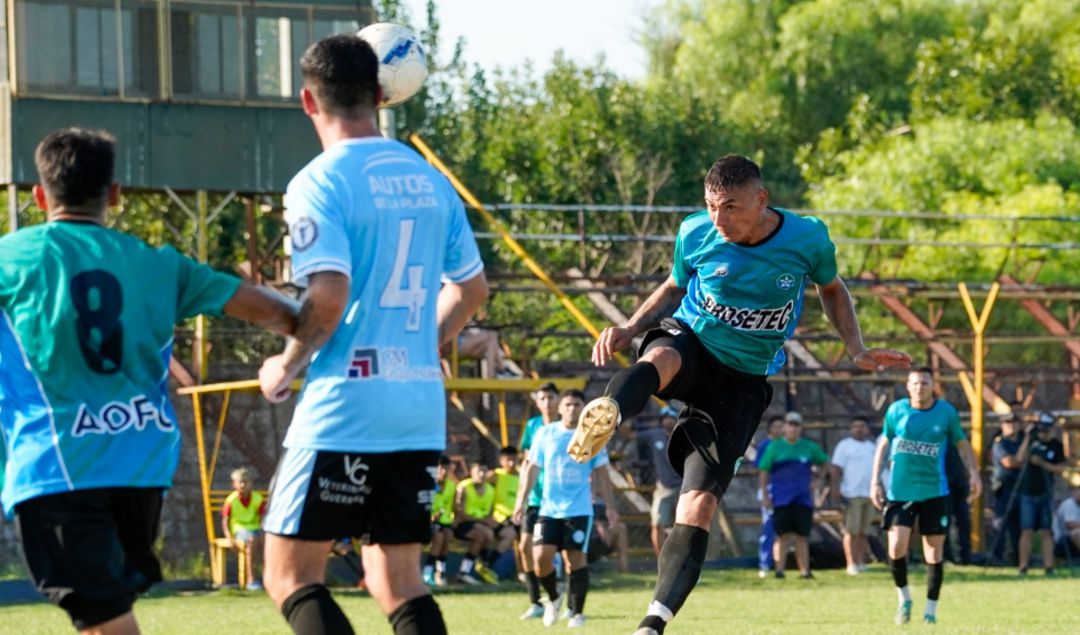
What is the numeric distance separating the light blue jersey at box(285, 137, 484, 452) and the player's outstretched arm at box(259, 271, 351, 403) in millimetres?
46

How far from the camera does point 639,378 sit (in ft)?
26.0

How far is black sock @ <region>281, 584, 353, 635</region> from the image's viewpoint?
550cm

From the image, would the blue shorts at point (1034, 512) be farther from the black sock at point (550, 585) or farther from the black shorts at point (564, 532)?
the black sock at point (550, 585)

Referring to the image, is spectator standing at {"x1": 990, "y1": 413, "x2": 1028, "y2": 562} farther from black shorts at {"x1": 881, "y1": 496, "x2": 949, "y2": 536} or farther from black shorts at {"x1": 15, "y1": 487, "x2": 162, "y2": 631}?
black shorts at {"x1": 15, "y1": 487, "x2": 162, "y2": 631}

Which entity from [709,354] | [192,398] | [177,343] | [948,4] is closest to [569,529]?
[709,354]

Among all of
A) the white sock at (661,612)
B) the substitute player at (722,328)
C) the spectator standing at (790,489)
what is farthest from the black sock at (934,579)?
the spectator standing at (790,489)

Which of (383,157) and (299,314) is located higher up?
(383,157)

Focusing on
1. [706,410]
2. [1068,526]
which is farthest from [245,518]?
[706,410]

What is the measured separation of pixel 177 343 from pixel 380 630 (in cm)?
1595

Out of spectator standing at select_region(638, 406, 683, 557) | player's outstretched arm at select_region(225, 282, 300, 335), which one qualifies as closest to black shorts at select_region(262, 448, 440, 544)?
player's outstretched arm at select_region(225, 282, 300, 335)

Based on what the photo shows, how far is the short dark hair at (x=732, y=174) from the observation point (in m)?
8.31

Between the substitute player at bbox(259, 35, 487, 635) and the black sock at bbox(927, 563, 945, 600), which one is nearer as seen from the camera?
the substitute player at bbox(259, 35, 487, 635)

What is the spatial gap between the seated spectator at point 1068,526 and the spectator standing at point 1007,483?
0.68 meters

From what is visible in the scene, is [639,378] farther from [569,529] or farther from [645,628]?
[569,529]
